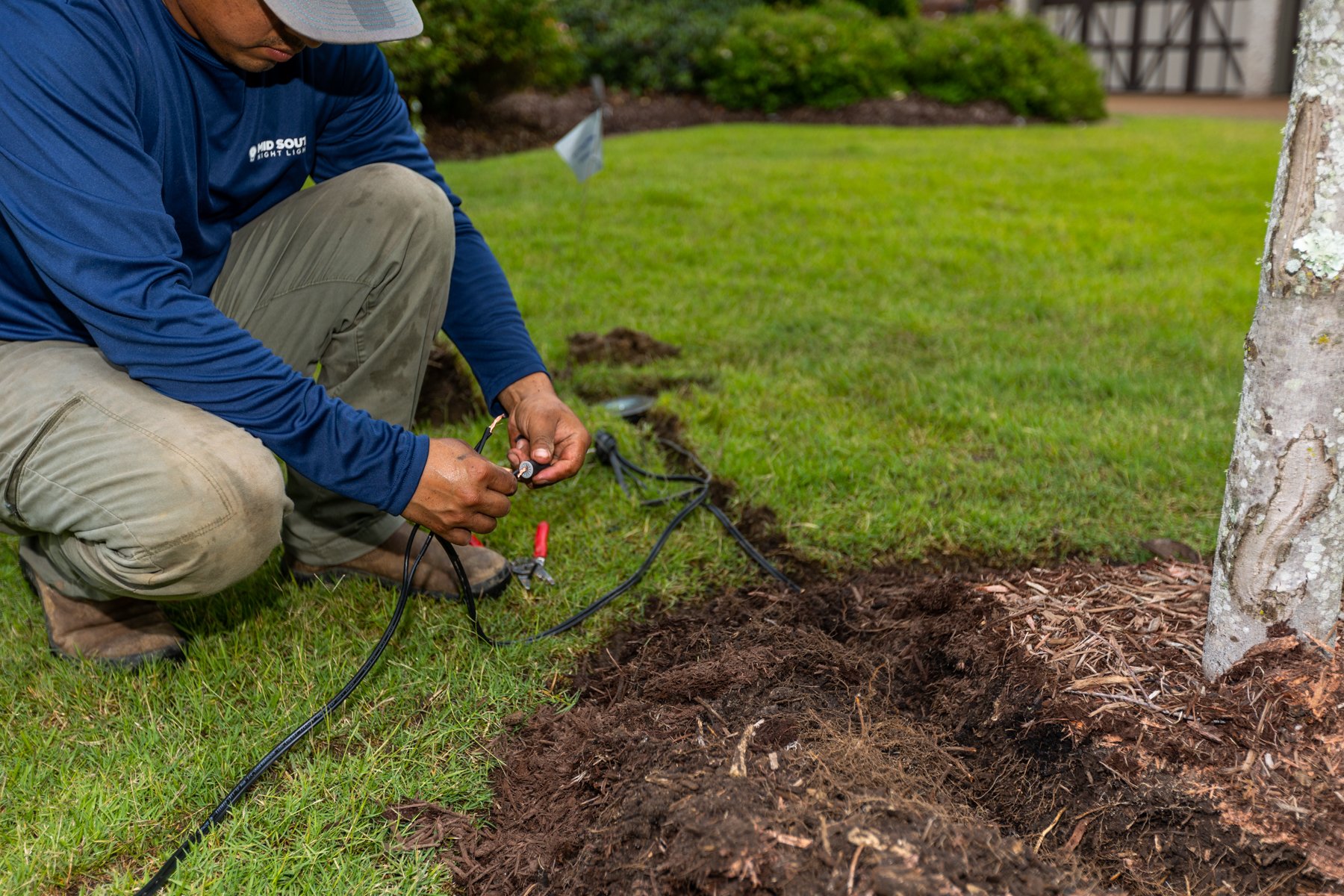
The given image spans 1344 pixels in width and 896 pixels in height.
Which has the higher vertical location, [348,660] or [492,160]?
[492,160]

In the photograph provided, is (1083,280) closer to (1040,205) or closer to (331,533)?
(1040,205)

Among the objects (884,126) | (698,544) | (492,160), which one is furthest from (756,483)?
(884,126)

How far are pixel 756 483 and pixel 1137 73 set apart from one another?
2156cm

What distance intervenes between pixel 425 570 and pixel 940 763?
1.47 m

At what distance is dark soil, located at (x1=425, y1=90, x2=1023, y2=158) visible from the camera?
10.6 m

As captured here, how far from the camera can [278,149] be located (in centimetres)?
257

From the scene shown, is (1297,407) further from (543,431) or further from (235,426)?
(235,426)

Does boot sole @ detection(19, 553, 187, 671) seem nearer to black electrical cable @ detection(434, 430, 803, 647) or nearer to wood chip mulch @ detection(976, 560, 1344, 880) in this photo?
black electrical cable @ detection(434, 430, 803, 647)

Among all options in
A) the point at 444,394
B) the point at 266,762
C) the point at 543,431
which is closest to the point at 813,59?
the point at 444,394

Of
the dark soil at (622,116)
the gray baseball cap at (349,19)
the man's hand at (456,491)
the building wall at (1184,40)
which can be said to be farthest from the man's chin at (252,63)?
the building wall at (1184,40)

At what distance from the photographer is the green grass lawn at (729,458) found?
2.10 metres

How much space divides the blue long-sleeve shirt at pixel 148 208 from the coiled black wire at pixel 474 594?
352 mm

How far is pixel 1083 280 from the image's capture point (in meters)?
5.80

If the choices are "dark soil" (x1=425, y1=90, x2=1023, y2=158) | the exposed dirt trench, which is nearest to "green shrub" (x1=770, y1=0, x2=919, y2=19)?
"dark soil" (x1=425, y1=90, x2=1023, y2=158)
